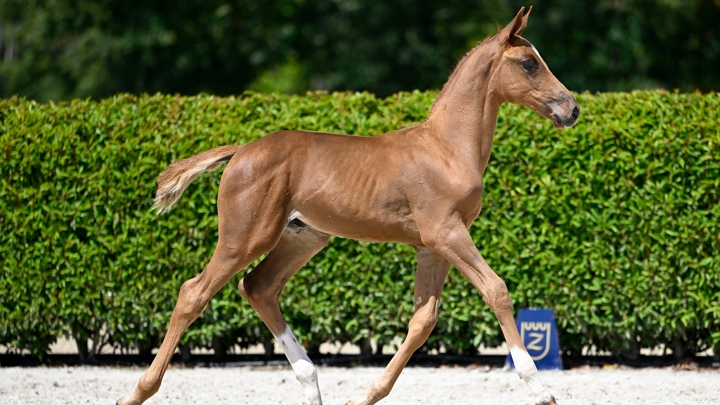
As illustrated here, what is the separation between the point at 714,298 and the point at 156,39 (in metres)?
10.8

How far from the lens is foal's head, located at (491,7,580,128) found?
13.8 ft

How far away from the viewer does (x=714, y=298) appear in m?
7.02

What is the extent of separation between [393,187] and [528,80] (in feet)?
2.93

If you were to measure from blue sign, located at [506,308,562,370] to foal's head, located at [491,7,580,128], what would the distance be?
Answer: 310 cm

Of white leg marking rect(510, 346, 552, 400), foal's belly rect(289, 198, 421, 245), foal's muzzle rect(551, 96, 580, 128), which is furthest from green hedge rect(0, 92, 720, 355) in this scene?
white leg marking rect(510, 346, 552, 400)

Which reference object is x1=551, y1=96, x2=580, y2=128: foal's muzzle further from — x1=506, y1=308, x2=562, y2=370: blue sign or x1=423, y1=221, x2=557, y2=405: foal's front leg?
x1=506, y1=308, x2=562, y2=370: blue sign

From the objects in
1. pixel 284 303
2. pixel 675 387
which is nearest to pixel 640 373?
pixel 675 387

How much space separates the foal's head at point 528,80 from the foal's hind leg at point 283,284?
4.52 ft

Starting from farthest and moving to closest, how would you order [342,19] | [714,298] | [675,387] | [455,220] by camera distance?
[342,19], [714,298], [675,387], [455,220]

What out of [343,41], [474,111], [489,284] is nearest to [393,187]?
[474,111]

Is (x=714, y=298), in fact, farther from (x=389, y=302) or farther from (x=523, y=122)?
(x=389, y=302)

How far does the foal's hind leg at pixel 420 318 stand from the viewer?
446 centimetres

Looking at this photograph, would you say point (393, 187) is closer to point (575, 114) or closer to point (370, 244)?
point (575, 114)

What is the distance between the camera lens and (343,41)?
1577 cm
